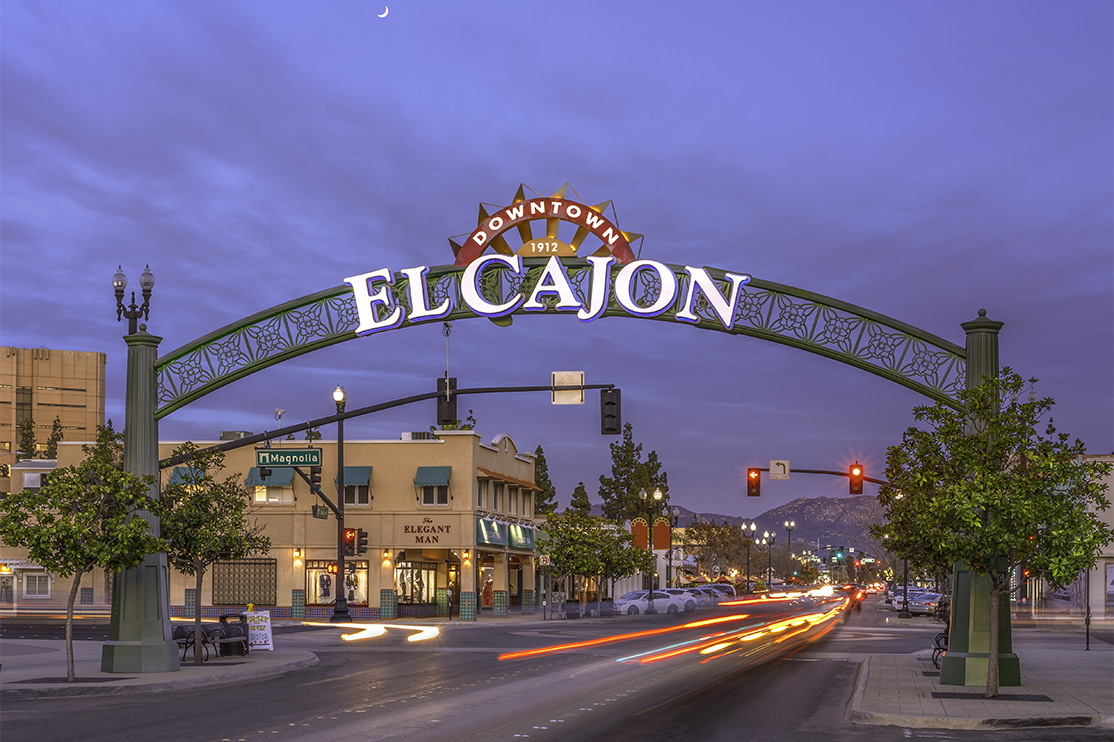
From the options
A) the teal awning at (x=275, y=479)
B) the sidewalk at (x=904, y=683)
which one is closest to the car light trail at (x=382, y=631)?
the sidewalk at (x=904, y=683)

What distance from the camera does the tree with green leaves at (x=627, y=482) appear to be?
394ft

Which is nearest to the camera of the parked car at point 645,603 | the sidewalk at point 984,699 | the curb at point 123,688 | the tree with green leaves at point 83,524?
the sidewalk at point 984,699

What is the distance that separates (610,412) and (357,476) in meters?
33.8

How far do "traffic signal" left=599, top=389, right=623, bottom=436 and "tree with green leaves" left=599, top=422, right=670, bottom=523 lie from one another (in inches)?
3586

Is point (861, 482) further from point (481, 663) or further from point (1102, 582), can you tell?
point (481, 663)

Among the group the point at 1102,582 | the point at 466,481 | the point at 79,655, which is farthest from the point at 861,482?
the point at 79,655

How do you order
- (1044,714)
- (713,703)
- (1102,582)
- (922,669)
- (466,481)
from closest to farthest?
(1044,714) → (713,703) → (922,669) → (1102,582) → (466,481)

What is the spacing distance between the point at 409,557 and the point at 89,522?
4056 cm

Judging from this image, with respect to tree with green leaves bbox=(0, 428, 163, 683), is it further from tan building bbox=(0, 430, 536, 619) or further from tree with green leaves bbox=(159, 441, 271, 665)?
tan building bbox=(0, 430, 536, 619)

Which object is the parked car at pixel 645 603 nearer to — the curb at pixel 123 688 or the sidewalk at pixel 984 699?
the sidewalk at pixel 984 699

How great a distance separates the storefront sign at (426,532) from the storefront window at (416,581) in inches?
66.8

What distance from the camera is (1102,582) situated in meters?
57.1

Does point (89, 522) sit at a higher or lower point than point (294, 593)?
higher

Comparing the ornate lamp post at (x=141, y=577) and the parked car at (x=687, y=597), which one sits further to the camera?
the parked car at (x=687, y=597)
